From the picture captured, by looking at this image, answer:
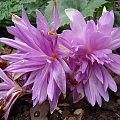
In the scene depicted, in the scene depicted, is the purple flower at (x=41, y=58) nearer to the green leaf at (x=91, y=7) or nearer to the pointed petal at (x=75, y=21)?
the pointed petal at (x=75, y=21)

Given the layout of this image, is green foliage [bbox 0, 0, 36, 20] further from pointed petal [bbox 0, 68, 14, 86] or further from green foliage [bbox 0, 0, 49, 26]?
pointed petal [bbox 0, 68, 14, 86]

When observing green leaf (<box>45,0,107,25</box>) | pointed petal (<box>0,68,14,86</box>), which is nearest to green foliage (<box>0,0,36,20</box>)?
green leaf (<box>45,0,107,25</box>)

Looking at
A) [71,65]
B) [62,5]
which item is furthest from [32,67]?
[62,5]

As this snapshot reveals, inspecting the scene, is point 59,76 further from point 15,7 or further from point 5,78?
point 15,7

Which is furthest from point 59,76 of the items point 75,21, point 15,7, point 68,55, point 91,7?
point 15,7

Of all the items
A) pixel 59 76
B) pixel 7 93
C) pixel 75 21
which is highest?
pixel 75 21

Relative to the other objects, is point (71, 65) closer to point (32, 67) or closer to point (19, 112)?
point (32, 67)

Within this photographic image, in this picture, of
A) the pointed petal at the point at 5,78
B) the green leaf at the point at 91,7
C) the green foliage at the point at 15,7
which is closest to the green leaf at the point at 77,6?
the green leaf at the point at 91,7
